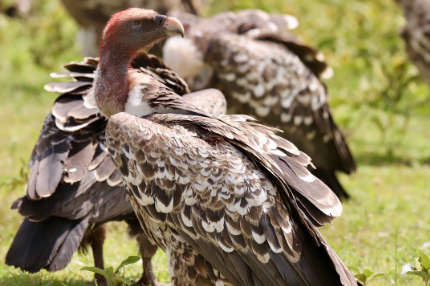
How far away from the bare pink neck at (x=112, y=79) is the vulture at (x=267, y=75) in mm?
2515

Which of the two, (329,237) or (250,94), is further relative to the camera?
(250,94)

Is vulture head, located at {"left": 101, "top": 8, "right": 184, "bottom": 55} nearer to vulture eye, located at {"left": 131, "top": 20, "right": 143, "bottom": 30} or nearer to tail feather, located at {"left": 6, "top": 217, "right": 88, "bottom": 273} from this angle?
vulture eye, located at {"left": 131, "top": 20, "right": 143, "bottom": 30}

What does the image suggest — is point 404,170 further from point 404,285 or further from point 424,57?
point 404,285

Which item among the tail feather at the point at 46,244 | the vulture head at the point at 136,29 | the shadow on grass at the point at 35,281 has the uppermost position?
the vulture head at the point at 136,29

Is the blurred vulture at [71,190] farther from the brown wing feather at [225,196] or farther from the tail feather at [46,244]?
the brown wing feather at [225,196]

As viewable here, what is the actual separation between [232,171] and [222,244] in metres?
0.31

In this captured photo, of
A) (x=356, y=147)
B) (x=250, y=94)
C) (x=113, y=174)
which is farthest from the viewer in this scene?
(x=356, y=147)

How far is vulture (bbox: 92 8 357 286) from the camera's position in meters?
3.36

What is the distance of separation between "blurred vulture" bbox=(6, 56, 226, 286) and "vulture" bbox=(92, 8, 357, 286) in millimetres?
526

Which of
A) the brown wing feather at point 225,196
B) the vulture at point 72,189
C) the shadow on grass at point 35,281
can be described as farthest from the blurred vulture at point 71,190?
the brown wing feather at point 225,196

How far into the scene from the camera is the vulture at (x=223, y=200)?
3359 millimetres

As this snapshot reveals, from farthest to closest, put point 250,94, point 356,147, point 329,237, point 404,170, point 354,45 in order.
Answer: point 354,45
point 356,147
point 404,170
point 250,94
point 329,237

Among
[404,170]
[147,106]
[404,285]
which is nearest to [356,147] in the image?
[404,170]

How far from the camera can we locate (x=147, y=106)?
3.79 meters
